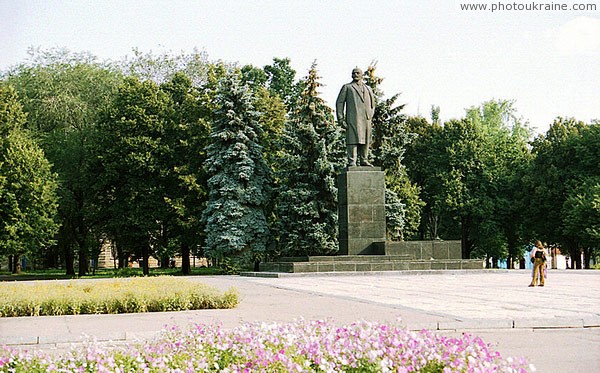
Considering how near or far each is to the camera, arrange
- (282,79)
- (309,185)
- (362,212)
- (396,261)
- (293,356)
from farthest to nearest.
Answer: (282,79) → (309,185) → (362,212) → (396,261) → (293,356)

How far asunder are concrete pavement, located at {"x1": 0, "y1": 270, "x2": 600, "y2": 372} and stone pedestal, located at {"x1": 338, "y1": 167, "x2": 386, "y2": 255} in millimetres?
8626

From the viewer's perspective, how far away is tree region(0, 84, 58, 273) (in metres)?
34.8

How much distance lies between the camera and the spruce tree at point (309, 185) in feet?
113

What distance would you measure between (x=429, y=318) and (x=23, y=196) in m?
29.6

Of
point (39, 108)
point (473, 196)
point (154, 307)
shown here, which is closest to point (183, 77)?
point (39, 108)

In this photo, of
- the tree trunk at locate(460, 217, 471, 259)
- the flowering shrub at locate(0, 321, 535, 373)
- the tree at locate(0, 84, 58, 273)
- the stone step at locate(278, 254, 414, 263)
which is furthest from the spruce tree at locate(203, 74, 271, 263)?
the flowering shrub at locate(0, 321, 535, 373)

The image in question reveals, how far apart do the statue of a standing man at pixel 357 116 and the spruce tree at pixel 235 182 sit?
9.04 m

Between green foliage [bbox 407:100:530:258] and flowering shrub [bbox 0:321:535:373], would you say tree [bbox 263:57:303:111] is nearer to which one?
green foliage [bbox 407:100:530:258]

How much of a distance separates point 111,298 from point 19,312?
1.58 meters

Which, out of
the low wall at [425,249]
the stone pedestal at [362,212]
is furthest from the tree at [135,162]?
the low wall at [425,249]

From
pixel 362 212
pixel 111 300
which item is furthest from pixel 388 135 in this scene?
pixel 111 300

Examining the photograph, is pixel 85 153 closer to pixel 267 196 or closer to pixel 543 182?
pixel 267 196

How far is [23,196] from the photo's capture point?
3556cm

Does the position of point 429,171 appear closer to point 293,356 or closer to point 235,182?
point 235,182
